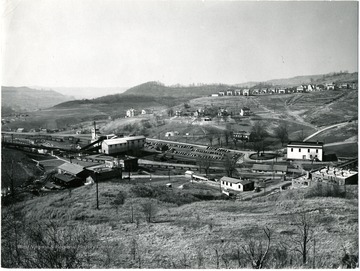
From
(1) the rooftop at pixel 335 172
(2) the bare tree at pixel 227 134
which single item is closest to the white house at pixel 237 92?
(2) the bare tree at pixel 227 134

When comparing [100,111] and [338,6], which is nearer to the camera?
[338,6]

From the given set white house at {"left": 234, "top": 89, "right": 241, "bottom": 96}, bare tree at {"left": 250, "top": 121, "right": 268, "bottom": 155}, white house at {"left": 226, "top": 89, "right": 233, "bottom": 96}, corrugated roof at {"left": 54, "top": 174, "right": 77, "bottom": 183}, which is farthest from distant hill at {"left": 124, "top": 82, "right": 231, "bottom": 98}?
corrugated roof at {"left": 54, "top": 174, "right": 77, "bottom": 183}

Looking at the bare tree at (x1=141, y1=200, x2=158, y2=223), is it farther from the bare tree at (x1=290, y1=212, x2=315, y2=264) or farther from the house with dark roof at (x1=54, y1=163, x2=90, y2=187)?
the bare tree at (x1=290, y1=212, x2=315, y2=264)

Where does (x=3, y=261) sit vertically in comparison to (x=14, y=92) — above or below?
below

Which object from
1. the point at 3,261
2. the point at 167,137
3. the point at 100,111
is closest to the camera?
the point at 3,261

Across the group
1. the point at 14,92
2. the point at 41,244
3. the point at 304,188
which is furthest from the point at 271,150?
the point at 14,92

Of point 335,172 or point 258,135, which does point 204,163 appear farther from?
point 335,172

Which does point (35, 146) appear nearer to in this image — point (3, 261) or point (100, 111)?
point (100, 111)
